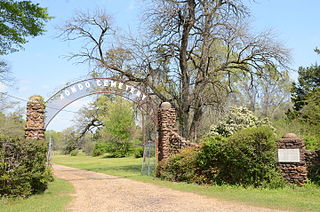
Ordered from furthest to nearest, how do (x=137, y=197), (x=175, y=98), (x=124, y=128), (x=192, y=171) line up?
(x=124, y=128) < (x=175, y=98) < (x=192, y=171) < (x=137, y=197)

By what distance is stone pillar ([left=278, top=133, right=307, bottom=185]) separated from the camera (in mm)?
10398

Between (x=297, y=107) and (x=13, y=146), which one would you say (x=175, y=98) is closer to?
(x=13, y=146)

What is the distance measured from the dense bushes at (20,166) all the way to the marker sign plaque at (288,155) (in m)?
7.72

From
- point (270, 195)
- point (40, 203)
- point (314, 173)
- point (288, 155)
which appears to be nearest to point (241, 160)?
point (288, 155)

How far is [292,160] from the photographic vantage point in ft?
34.5

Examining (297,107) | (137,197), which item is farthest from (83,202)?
(297,107)

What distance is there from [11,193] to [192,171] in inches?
250

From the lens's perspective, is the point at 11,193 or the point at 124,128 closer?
the point at 11,193

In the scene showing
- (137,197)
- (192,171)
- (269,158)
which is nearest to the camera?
(137,197)

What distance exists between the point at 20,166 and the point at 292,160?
8.57 metres

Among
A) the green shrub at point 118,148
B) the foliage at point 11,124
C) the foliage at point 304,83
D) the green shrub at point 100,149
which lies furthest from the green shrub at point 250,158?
the green shrub at point 100,149

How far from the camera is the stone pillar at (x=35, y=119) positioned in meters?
11.2

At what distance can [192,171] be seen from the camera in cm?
1195

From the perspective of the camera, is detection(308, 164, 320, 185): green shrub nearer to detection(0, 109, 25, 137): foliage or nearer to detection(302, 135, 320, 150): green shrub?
detection(302, 135, 320, 150): green shrub
